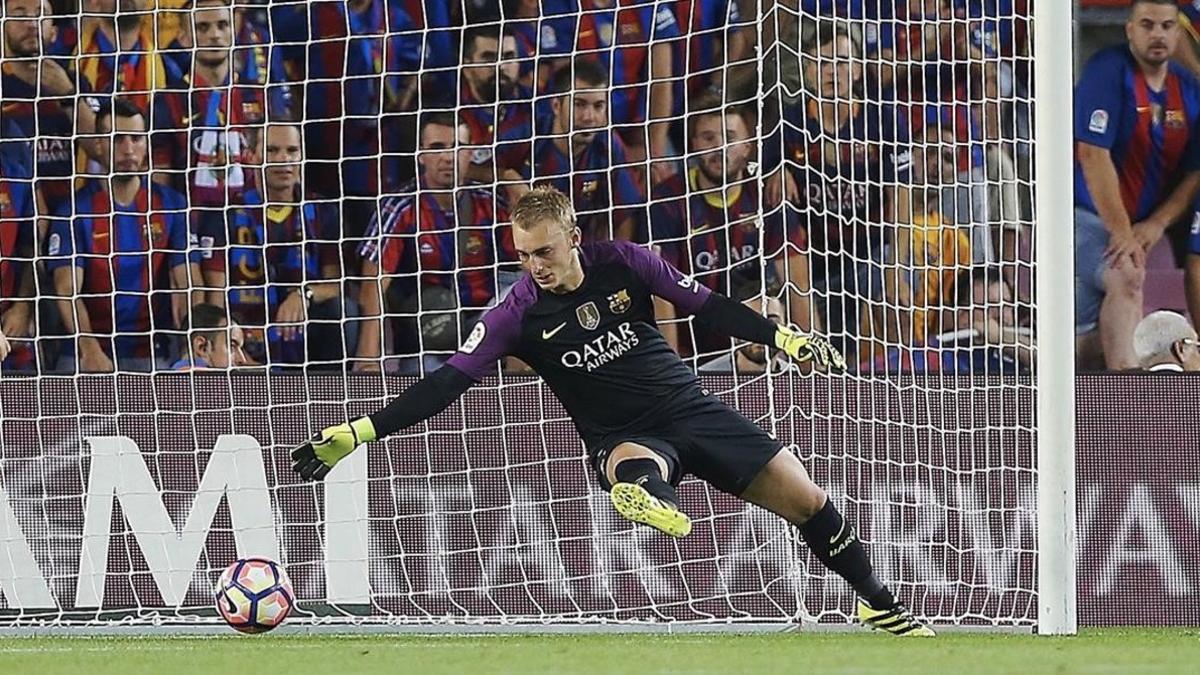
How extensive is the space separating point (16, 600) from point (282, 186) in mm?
2233

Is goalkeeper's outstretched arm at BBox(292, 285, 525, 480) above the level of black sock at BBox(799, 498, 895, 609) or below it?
above

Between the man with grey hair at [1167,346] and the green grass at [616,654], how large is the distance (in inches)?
72.5

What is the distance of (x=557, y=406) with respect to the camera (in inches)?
360

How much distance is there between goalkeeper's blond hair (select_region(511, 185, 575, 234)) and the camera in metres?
7.14

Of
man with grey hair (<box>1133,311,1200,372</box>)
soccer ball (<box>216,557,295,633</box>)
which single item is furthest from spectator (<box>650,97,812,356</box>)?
soccer ball (<box>216,557,295,633</box>)

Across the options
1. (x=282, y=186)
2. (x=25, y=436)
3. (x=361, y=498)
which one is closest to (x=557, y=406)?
(x=361, y=498)

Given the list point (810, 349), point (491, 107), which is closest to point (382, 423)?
point (810, 349)

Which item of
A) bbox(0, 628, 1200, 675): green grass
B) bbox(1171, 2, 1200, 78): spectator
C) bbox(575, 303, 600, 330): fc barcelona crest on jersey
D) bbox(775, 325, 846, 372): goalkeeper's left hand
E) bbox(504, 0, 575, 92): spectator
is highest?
bbox(504, 0, 575, 92): spectator

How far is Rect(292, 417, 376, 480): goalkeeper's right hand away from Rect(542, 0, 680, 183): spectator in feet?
9.48

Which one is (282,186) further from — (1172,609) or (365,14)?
(1172,609)

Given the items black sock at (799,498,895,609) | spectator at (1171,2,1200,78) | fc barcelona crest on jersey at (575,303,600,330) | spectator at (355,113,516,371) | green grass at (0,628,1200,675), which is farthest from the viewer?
spectator at (1171,2,1200,78)

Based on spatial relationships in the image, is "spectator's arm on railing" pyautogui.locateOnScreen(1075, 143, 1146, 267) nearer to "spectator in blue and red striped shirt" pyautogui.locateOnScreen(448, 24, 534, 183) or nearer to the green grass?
the green grass

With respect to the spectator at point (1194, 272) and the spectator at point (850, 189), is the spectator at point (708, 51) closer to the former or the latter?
the spectator at point (850, 189)

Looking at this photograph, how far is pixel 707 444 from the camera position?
7523mm
